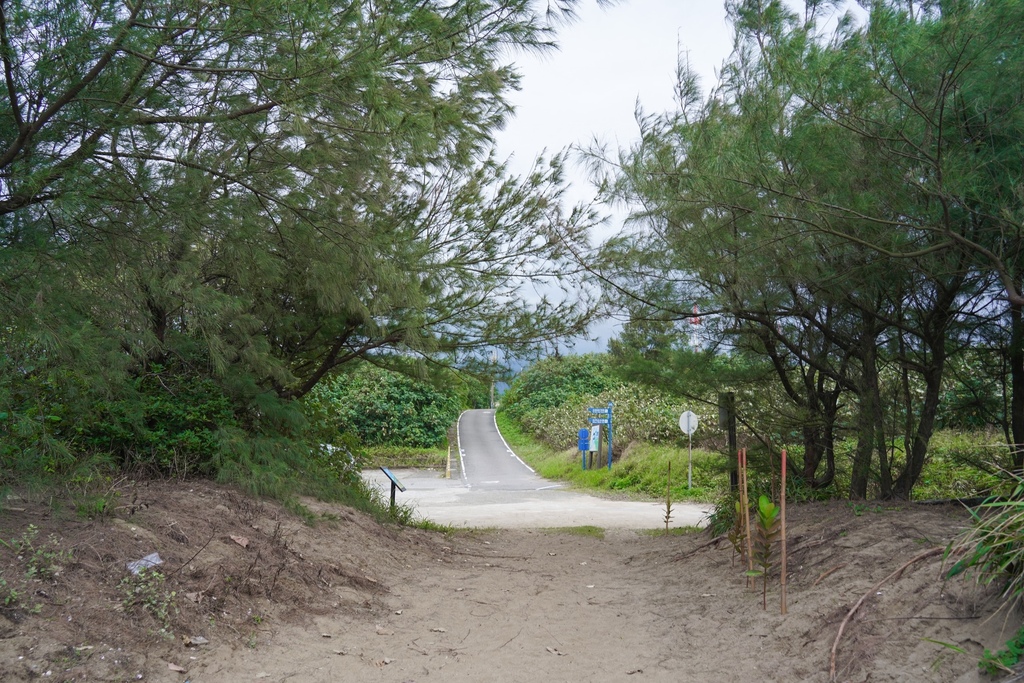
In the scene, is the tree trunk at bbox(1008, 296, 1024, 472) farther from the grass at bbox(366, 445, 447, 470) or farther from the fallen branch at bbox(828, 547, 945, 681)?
the grass at bbox(366, 445, 447, 470)

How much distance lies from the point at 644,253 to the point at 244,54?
4.08 m

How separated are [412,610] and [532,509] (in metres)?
9.65

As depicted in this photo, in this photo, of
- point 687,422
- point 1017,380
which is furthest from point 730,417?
point 687,422

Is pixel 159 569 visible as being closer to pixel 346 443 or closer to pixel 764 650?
pixel 764 650

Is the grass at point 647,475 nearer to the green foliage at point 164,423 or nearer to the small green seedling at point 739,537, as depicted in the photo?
the small green seedling at point 739,537

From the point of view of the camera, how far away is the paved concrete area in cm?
1318

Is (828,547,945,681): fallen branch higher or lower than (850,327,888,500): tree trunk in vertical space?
lower

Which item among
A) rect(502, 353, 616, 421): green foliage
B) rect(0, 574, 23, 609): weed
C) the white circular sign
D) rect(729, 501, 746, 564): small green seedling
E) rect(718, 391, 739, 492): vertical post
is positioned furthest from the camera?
rect(502, 353, 616, 421): green foliage

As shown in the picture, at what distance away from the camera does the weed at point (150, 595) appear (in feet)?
15.2

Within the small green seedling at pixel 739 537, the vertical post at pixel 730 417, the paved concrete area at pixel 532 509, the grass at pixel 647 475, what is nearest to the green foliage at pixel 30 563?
the small green seedling at pixel 739 537

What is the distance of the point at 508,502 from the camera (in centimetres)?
1750

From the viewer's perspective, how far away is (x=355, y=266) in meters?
6.14

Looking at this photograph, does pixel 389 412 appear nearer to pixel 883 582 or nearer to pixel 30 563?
pixel 30 563

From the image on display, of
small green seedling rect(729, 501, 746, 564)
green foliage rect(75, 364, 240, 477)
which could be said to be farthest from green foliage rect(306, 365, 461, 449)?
small green seedling rect(729, 501, 746, 564)
